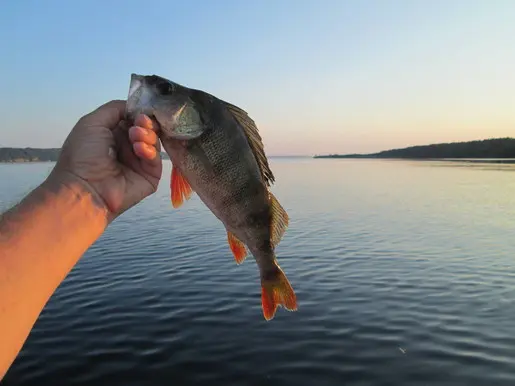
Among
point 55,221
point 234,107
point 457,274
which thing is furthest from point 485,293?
point 55,221

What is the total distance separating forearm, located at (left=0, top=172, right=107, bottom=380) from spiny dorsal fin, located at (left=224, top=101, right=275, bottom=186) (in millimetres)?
1300

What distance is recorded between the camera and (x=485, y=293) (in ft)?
49.6

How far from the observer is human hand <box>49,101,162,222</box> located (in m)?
3.50

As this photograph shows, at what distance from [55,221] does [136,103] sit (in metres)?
1.20

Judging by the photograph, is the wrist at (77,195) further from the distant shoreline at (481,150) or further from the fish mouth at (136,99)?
the distant shoreline at (481,150)

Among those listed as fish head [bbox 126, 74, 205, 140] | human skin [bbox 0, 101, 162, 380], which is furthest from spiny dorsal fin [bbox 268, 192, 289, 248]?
human skin [bbox 0, 101, 162, 380]

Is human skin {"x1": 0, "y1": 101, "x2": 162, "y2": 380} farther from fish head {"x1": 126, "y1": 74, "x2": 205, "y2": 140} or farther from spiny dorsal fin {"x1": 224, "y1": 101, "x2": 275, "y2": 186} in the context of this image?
spiny dorsal fin {"x1": 224, "y1": 101, "x2": 275, "y2": 186}

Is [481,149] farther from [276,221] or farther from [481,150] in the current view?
[276,221]

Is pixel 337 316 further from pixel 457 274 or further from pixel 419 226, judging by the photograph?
pixel 419 226

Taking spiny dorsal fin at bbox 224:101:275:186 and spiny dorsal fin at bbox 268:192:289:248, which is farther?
spiny dorsal fin at bbox 268:192:289:248

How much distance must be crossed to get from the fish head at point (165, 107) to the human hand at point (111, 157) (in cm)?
11

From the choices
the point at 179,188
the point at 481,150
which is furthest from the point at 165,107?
the point at 481,150

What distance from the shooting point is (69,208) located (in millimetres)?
3121

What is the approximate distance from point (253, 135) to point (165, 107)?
75 centimetres
